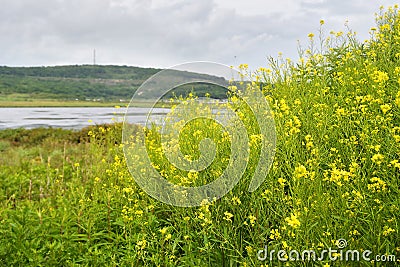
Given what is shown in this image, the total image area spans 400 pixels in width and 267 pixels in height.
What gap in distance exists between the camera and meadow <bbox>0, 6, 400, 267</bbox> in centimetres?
235

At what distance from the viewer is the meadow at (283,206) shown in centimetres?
235

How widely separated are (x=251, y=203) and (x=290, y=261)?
0.66m

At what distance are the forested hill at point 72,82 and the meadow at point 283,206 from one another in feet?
140

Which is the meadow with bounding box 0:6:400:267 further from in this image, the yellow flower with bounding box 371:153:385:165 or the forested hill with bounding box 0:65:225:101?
the forested hill with bounding box 0:65:225:101

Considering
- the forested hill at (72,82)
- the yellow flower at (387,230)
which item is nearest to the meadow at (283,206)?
the yellow flower at (387,230)

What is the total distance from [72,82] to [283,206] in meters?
59.7

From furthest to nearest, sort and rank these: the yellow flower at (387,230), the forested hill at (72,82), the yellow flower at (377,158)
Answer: the forested hill at (72,82)
the yellow flower at (377,158)
the yellow flower at (387,230)

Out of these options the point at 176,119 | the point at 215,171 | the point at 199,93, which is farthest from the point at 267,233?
the point at 199,93

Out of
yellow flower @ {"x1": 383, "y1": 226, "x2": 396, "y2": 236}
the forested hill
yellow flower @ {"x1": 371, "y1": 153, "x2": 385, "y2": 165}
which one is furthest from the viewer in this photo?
the forested hill

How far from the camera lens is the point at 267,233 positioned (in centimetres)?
275

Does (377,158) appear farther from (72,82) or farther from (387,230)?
(72,82)

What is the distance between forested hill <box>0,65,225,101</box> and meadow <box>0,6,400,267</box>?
1679 inches

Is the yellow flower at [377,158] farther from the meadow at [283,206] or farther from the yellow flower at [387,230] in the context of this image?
the yellow flower at [387,230]

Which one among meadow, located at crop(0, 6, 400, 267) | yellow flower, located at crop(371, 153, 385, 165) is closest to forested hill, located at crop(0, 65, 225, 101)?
meadow, located at crop(0, 6, 400, 267)
